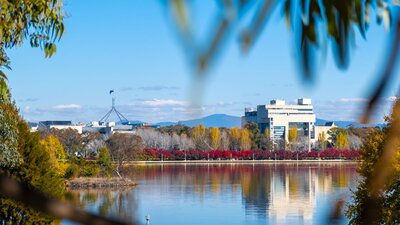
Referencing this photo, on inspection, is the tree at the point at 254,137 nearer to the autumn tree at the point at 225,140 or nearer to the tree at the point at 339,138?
the autumn tree at the point at 225,140

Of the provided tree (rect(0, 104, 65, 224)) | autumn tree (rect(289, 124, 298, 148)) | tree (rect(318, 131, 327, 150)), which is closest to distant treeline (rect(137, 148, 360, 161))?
tree (rect(318, 131, 327, 150))

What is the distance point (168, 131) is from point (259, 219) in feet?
159

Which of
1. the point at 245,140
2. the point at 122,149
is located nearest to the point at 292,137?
the point at 245,140

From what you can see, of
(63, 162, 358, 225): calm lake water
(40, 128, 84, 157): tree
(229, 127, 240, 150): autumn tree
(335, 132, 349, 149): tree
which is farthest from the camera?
(229, 127, 240, 150): autumn tree

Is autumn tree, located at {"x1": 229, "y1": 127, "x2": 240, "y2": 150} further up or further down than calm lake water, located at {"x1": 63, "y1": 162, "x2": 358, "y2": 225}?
further up

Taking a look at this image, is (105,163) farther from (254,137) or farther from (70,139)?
(254,137)

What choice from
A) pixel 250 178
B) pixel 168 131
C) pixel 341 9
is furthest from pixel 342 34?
pixel 168 131

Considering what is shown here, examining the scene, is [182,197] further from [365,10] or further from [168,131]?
[168,131]

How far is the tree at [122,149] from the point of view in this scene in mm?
36438

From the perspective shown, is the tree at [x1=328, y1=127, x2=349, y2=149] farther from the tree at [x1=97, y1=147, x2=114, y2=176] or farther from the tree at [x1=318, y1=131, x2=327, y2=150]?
the tree at [x1=97, y1=147, x2=114, y2=176]

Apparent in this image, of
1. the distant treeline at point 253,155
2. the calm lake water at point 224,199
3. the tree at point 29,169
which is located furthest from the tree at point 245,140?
the tree at point 29,169

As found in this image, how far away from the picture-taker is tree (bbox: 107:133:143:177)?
36.4 meters

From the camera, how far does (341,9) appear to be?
286 millimetres

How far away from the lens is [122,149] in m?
36.9
